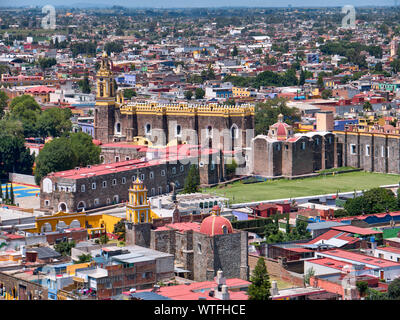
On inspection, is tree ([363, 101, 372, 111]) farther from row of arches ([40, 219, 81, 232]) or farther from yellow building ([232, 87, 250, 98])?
row of arches ([40, 219, 81, 232])

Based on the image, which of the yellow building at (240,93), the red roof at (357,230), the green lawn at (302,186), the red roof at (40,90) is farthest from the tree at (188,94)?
the red roof at (357,230)

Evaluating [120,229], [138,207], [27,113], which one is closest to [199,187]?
[120,229]

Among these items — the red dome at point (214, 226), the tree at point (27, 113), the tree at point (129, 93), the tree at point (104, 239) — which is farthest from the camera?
the tree at point (129, 93)

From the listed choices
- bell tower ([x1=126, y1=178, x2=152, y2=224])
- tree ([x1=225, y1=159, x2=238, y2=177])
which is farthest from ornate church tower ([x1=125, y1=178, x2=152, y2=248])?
tree ([x1=225, y1=159, x2=238, y2=177])

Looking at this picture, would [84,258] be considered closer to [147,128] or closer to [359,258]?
[359,258]

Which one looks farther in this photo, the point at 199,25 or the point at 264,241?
the point at 199,25

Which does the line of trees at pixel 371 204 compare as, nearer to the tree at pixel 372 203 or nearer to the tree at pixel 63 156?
the tree at pixel 372 203

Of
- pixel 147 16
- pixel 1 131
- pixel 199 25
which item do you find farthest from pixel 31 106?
pixel 147 16

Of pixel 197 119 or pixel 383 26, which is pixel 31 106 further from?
pixel 383 26
